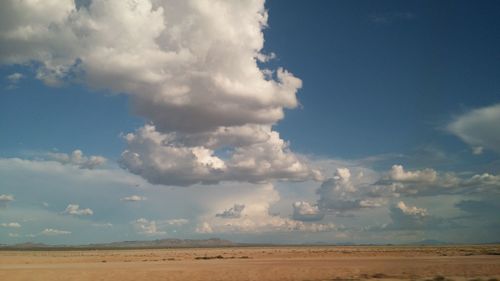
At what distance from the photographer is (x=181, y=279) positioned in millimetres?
43219

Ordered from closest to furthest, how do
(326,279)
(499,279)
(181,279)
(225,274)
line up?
(499,279), (326,279), (181,279), (225,274)

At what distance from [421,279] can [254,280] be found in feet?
46.9

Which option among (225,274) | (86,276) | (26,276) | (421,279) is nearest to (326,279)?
(421,279)

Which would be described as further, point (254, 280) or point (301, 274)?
point (301, 274)

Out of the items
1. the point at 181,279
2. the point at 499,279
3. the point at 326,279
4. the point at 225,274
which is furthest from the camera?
the point at 225,274

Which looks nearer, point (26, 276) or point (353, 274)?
point (353, 274)

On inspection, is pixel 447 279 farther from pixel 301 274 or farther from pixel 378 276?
pixel 301 274

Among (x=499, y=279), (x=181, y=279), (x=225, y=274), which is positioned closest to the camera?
(x=499, y=279)

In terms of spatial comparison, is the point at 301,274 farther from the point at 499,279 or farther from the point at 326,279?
the point at 499,279

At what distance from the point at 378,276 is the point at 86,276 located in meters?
29.1

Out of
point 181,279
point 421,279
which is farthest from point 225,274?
point 421,279

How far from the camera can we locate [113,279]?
43.8 metres

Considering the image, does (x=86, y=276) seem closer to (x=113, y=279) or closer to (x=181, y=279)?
(x=113, y=279)

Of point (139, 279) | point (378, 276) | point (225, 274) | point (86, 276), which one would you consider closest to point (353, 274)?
point (378, 276)
